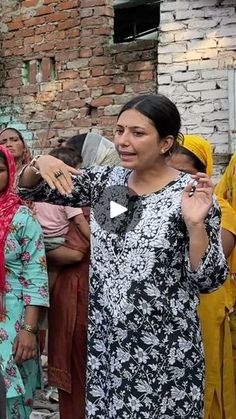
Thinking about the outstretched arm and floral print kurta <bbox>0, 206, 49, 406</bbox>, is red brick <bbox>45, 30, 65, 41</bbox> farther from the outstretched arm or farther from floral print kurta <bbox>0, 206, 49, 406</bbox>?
the outstretched arm

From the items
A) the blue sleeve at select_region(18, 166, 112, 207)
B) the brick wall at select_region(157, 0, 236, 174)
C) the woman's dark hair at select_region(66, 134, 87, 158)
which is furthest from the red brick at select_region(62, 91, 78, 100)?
the blue sleeve at select_region(18, 166, 112, 207)

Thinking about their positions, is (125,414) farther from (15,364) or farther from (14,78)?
(14,78)

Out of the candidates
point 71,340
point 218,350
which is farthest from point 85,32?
point 218,350

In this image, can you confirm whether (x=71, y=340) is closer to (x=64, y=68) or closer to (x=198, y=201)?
(x=198, y=201)

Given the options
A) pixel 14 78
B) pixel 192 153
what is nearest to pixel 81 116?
pixel 14 78

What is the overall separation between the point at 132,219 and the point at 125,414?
61 centimetres

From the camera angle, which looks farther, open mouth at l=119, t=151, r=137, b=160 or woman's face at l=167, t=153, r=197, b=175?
woman's face at l=167, t=153, r=197, b=175

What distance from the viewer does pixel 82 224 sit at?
2.73 meters

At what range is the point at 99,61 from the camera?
549 centimetres

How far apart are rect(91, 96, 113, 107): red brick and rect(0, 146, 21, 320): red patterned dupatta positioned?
2887mm

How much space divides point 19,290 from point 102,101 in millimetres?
3187

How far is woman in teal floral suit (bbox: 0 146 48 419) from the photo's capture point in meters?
2.58

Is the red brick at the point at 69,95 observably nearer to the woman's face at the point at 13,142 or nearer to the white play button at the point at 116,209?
the woman's face at the point at 13,142

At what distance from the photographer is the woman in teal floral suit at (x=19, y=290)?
2584 mm
